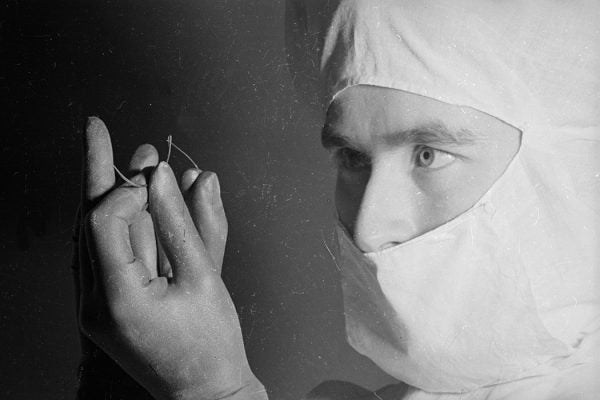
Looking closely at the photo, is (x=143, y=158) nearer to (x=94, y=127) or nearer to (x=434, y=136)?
(x=94, y=127)

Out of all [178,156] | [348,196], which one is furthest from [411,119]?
[178,156]

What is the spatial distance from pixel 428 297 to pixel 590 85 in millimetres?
333

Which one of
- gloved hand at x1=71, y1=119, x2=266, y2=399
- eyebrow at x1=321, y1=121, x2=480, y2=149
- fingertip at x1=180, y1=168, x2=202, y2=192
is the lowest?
gloved hand at x1=71, y1=119, x2=266, y2=399

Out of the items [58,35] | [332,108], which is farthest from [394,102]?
[58,35]

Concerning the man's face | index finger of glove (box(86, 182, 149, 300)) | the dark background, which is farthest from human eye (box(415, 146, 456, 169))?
index finger of glove (box(86, 182, 149, 300))

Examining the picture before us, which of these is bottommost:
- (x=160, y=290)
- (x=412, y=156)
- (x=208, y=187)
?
(x=160, y=290)

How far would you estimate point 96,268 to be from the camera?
0.87 metres

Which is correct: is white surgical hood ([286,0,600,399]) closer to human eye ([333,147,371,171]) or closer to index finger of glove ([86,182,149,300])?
human eye ([333,147,371,171])

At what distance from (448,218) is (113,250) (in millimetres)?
418

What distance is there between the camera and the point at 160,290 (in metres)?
Result: 0.87

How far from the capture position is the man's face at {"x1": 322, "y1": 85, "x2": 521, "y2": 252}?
0.87 m

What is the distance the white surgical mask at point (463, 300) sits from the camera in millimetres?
873

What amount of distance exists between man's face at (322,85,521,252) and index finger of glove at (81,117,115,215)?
31 centimetres

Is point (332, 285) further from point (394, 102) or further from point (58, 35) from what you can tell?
point (58, 35)
